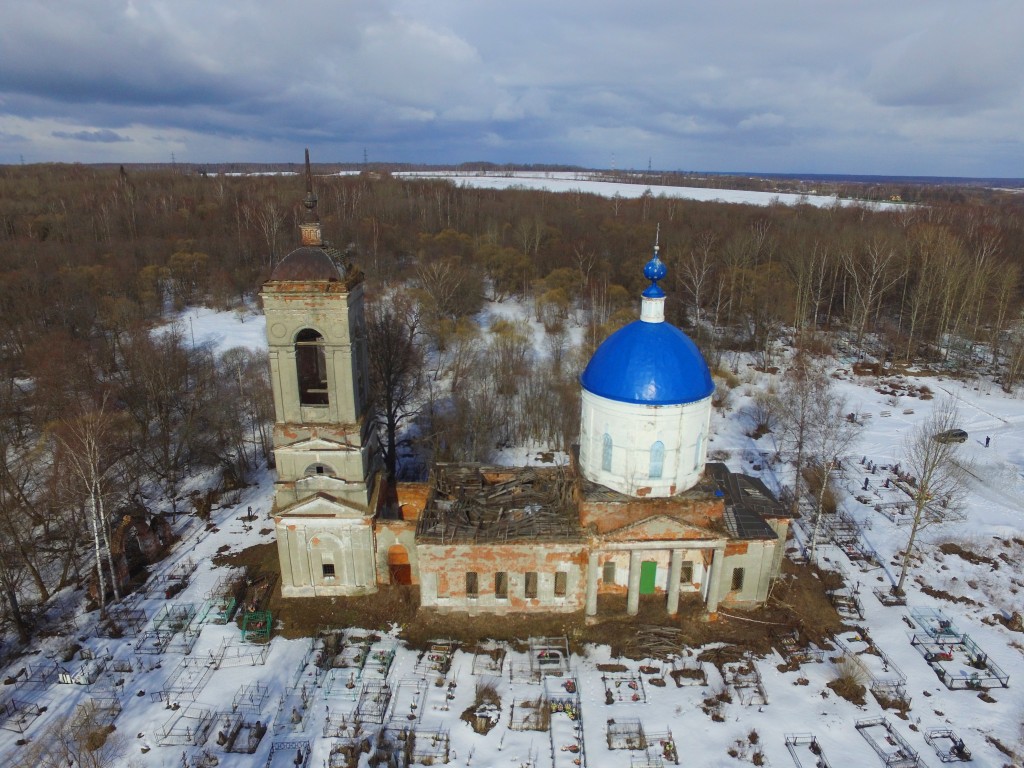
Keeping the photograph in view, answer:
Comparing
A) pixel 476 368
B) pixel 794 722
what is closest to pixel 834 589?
pixel 794 722

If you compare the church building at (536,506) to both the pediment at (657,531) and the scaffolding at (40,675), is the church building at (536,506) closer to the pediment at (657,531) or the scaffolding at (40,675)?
the pediment at (657,531)

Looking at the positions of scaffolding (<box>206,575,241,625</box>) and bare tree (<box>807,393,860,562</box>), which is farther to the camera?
bare tree (<box>807,393,860,562</box>)

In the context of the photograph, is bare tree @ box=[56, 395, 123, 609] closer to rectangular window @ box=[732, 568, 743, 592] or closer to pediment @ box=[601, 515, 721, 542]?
pediment @ box=[601, 515, 721, 542]

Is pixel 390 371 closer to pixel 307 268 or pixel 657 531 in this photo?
pixel 307 268

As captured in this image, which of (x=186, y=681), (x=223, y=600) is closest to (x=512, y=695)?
(x=186, y=681)

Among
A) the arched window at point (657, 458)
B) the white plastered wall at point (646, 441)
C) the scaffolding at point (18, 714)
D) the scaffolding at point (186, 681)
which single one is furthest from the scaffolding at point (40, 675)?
the arched window at point (657, 458)

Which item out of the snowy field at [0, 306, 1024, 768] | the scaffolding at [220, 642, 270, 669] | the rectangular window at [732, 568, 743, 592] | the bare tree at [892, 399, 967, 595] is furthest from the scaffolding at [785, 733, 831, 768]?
the scaffolding at [220, 642, 270, 669]
